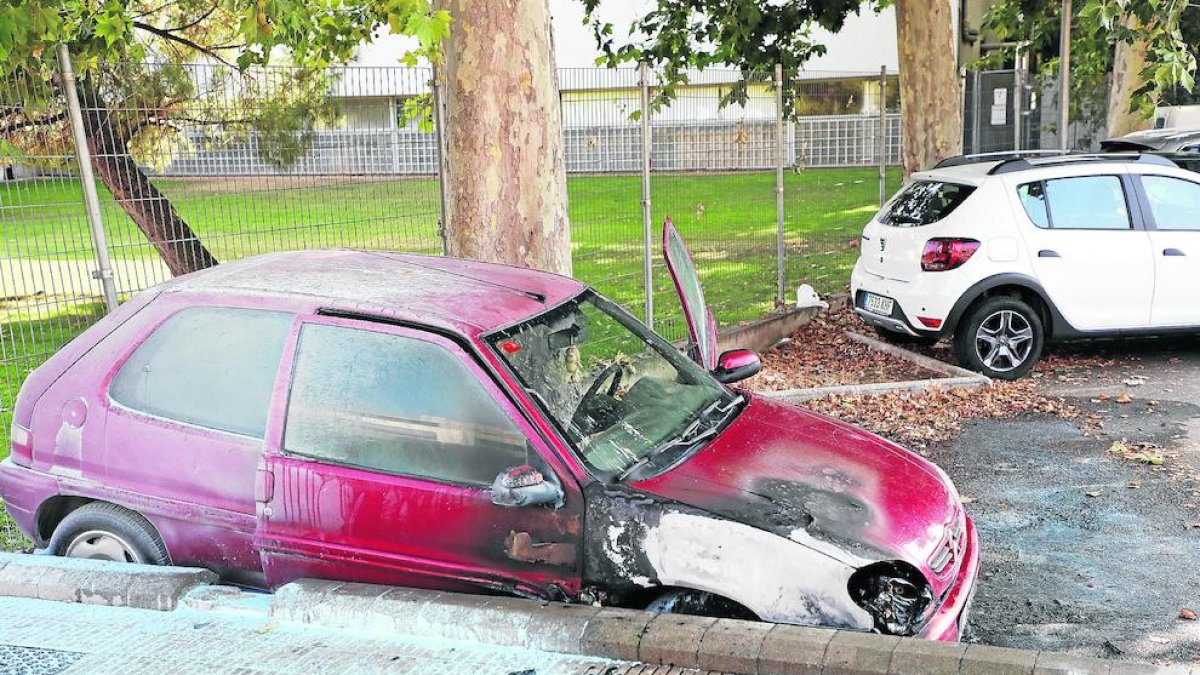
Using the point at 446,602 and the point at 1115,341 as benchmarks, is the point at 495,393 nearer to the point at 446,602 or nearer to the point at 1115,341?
the point at 446,602

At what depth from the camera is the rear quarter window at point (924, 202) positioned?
925 centimetres

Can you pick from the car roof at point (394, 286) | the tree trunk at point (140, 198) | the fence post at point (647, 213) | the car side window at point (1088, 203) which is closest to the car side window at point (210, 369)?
the car roof at point (394, 286)

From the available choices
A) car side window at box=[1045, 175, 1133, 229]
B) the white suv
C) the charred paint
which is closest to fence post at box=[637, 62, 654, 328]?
the white suv

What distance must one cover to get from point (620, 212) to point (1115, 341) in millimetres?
4979

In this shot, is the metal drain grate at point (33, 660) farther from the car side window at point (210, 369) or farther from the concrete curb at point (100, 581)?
the car side window at point (210, 369)

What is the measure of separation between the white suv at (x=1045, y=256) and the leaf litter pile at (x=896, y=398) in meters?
0.55

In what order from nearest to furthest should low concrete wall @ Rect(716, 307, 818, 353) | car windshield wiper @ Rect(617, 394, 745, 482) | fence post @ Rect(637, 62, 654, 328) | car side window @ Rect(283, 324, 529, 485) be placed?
1. car side window @ Rect(283, 324, 529, 485)
2. car windshield wiper @ Rect(617, 394, 745, 482)
3. fence post @ Rect(637, 62, 654, 328)
4. low concrete wall @ Rect(716, 307, 818, 353)

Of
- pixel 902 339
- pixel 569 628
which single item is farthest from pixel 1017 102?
pixel 569 628

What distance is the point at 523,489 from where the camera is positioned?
12.6 feet

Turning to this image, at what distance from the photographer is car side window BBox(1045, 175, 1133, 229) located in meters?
9.20

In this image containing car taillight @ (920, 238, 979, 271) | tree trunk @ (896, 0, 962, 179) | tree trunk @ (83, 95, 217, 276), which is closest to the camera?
tree trunk @ (83, 95, 217, 276)

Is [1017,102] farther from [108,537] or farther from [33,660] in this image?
[33,660]

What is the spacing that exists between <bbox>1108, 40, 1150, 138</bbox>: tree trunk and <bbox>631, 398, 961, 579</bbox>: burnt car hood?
16.5 metres

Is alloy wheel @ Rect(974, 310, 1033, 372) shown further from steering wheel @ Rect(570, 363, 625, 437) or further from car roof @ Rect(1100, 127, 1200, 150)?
steering wheel @ Rect(570, 363, 625, 437)
